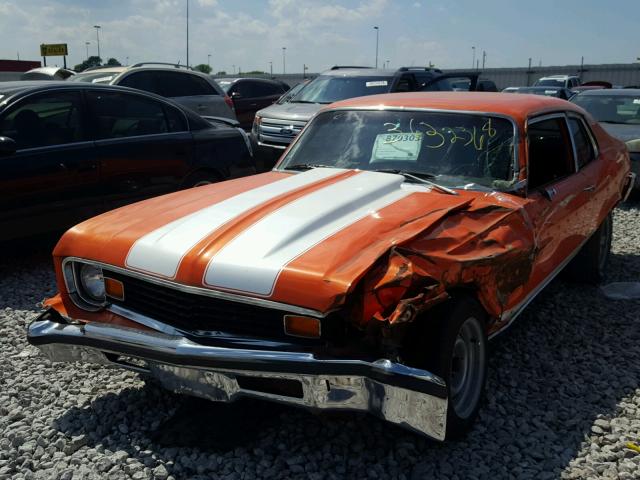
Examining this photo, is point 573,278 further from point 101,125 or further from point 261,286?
point 101,125

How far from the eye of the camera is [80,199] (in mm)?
5605

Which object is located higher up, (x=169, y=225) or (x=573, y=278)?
(x=169, y=225)

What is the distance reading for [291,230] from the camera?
9.37ft

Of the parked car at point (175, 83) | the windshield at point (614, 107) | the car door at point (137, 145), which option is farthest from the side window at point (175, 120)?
the windshield at point (614, 107)

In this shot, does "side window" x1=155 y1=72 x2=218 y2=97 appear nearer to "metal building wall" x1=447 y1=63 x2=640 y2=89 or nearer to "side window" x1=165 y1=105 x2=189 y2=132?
"side window" x1=165 y1=105 x2=189 y2=132

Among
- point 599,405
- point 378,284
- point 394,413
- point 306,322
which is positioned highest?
point 378,284

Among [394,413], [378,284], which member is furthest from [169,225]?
[394,413]

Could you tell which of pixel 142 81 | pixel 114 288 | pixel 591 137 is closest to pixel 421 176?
pixel 114 288

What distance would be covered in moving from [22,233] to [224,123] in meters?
2.84

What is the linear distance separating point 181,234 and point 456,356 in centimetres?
136

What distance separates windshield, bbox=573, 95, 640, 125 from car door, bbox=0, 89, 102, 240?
7815 millimetres

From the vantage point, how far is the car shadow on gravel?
2.81 meters

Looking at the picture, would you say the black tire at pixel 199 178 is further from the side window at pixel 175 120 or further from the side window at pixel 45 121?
the side window at pixel 45 121

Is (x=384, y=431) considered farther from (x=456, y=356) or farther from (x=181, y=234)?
(x=181, y=234)
